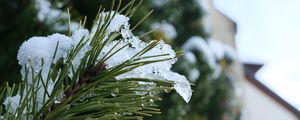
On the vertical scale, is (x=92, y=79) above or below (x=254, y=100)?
below

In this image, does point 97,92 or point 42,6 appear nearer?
point 97,92

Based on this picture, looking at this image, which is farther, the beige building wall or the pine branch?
the beige building wall

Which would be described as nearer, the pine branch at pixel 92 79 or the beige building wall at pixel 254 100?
the pine branch at pixel 92 79

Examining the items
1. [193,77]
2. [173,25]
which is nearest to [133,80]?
[193,77]

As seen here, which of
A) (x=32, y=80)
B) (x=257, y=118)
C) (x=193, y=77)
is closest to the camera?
(x=32, y=80)

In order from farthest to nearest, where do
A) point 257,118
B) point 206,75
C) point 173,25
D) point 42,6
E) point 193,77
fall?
point 257,118 → point 173,25 → point 206,75 → point 193,77 → point 42,6

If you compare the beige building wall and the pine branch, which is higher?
the beige building wall

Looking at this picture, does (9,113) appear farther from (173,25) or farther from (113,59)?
(173,25)

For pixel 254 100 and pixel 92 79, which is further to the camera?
pixel 254 100

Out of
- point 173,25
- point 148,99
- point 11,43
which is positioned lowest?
point 148,99

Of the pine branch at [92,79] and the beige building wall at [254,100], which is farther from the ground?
the beige building wall at [254,100]

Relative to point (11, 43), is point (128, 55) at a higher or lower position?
lower
